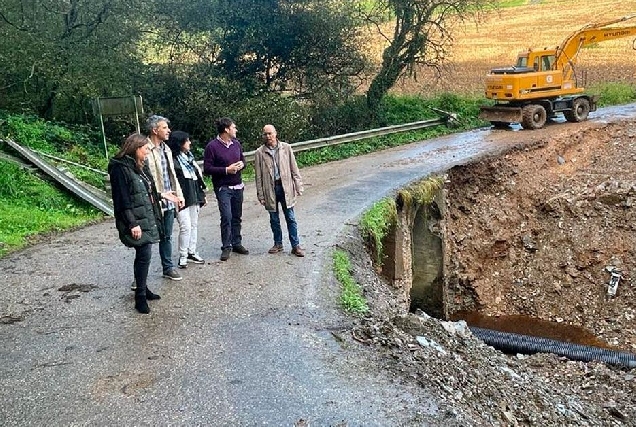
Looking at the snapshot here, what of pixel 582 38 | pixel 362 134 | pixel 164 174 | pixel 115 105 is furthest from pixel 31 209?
pixel 582 38

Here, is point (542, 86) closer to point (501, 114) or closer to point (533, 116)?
point (533, 116)

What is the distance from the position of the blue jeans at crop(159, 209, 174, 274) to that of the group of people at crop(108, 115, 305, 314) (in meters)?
0.01

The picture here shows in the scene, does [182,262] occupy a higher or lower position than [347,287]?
higher

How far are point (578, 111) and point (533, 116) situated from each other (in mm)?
2195

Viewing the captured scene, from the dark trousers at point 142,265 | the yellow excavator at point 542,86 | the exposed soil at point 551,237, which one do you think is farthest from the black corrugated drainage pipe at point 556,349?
the yellow excavator at point 542,86

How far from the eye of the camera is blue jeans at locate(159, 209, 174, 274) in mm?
7414

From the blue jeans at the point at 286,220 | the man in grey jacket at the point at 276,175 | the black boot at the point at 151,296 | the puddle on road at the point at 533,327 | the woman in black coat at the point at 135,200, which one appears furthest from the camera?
the puddle on road at the point at 533,327

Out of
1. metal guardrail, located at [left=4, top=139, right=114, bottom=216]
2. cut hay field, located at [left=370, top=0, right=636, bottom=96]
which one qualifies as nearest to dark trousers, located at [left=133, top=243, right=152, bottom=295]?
metal guardrail, located at [left=4, top=139, right=114, bottom=216]

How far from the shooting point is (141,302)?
673cm

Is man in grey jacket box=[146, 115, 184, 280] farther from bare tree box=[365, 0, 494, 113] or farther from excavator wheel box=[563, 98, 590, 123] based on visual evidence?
excavator wheel box=[563, 98, 590, 123]

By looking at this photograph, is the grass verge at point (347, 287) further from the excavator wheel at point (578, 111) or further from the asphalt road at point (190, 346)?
the excavator wheel at point (578, 111)

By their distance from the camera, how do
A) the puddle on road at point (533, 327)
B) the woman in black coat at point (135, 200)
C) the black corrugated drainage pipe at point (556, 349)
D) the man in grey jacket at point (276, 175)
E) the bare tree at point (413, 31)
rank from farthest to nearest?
1. the bare tree at point (413, 31)
2. the puddle on road at point (533, 327)
3. the black corrugated drainage pipe at point (556, 349)
4. the man in grey jacket at point (276, 175)
5. the woman in black coat at point (135, 200)

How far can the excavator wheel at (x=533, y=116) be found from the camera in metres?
19.1

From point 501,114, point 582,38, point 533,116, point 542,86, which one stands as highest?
point 582,38
